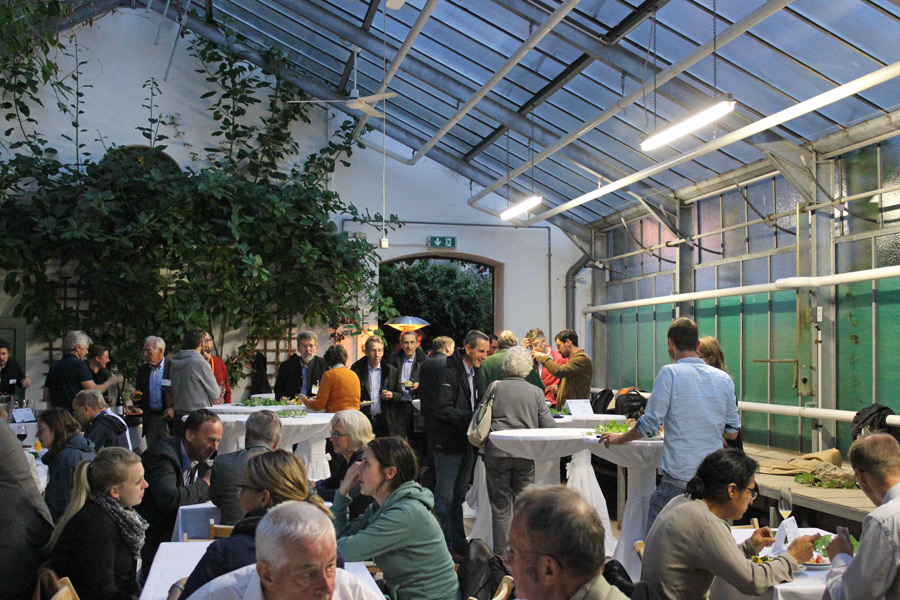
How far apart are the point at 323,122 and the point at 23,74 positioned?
4.29m

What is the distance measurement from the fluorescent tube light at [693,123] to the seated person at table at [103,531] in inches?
199

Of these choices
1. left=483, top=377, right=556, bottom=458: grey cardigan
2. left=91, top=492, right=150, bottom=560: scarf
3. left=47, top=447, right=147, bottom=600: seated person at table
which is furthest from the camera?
left=483, top=377, right=556, bottom=458: grey cardigan

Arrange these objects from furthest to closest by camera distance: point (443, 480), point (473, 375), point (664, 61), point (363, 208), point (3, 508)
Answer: point (363, 208), point (664, 61), point (473, 375), point (443, 480), point (3, 508)

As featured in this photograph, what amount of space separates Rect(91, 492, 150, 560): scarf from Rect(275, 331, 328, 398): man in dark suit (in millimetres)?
5343

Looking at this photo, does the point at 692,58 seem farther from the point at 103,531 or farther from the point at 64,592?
the point at 64,592

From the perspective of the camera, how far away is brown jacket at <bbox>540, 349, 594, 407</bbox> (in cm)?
816

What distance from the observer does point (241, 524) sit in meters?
2.89

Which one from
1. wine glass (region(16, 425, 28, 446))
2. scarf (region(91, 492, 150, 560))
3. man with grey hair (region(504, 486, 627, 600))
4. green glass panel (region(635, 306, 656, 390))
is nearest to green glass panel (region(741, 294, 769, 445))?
green glass panel (region(635, 306, 656, 390))

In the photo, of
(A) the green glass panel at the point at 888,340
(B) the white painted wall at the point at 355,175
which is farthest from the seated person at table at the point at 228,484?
(B) the white painted wall at the point at 355,175

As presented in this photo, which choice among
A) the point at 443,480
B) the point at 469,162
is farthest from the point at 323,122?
the point at 443,480

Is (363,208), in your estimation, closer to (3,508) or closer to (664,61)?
(664,61)

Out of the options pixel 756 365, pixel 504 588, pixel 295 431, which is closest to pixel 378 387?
pixel 295 431

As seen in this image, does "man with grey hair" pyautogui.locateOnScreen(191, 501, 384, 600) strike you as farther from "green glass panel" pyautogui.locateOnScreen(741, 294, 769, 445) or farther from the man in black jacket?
"green glass panel" pyautogui.locateOnScreen(741, 294, 769, 445)

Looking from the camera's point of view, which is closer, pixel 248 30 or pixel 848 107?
pixel 848 107
